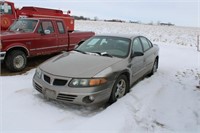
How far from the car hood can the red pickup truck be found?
7.84 ft

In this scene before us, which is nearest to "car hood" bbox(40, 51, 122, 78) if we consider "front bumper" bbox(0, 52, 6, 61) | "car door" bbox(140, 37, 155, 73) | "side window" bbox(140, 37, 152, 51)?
"car door" bbox(140, 37, 155, 73)

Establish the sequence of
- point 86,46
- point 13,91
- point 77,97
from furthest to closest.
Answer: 1. point 86,46
2. point 13,91
3. point 77,97

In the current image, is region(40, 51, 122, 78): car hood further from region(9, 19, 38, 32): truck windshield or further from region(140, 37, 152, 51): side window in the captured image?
region(9, 19, 38, 32): truck windshield

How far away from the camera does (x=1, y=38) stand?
6434 mm

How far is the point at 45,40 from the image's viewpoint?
25.2 feet

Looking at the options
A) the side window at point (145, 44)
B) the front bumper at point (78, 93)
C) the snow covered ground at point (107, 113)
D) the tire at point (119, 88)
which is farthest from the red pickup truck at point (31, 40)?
the tire at point (119, 88)

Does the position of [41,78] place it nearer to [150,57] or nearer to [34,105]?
[34,105]

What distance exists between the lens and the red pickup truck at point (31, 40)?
6684mm

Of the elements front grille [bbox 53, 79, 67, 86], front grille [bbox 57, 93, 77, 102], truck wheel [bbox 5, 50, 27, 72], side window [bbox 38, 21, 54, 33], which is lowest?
front grille [bbox 57, 93, 77, 102]

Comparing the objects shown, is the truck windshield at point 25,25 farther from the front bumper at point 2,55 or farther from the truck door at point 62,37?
the front bumper at point 2,55

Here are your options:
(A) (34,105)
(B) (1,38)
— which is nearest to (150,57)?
(A) (34,105)

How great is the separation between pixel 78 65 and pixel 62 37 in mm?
4163

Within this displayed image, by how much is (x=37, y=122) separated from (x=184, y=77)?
5.30 meters

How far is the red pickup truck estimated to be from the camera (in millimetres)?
6684
